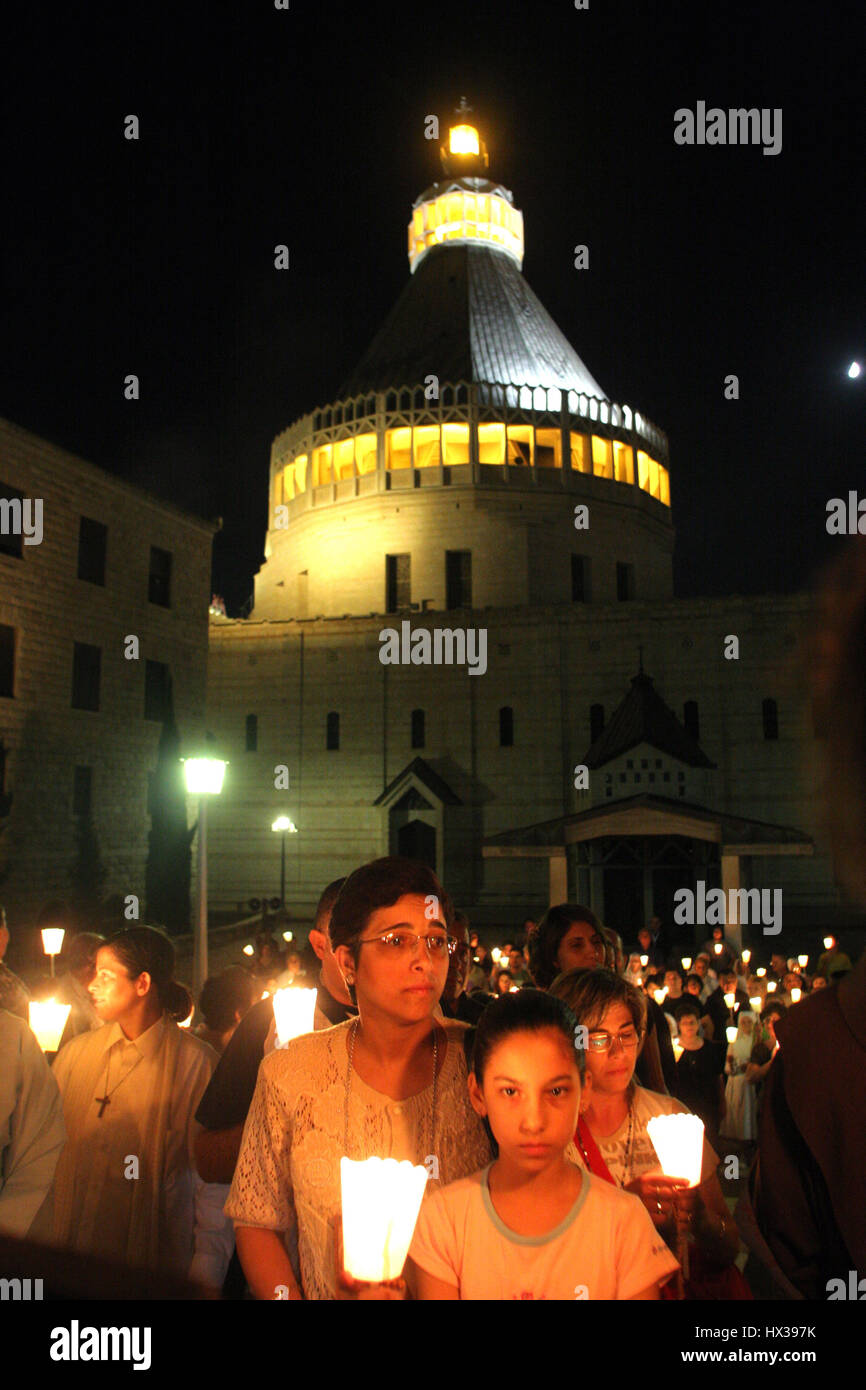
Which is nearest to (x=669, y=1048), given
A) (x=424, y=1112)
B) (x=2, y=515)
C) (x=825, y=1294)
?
(x=424, y=1112)

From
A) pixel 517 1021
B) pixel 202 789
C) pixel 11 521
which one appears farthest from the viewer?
pixel 11 521

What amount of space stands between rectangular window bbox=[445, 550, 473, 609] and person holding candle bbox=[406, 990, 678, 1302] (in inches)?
1444

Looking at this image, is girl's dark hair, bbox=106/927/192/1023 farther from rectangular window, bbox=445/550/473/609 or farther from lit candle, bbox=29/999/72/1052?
rectangular window, bbox=445/550/473/609

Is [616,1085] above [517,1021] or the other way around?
the other way around

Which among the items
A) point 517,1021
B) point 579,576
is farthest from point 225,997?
point 579,576

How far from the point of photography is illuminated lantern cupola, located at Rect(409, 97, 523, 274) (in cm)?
5012

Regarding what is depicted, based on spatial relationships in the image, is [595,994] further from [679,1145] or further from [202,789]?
[202,789]

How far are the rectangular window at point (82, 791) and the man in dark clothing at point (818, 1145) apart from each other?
24.1 meters

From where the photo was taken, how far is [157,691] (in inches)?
1075

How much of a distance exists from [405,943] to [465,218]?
54336 millimetres

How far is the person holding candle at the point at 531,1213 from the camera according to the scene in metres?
2.30

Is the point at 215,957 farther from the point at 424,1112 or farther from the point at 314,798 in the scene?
the point at 424,1112

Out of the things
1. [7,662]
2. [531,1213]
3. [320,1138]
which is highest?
[7,662]

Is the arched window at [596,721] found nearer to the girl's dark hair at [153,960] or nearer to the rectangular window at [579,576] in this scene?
the rectangular window at [579,576]
